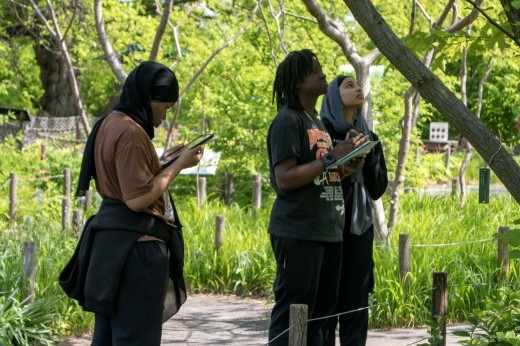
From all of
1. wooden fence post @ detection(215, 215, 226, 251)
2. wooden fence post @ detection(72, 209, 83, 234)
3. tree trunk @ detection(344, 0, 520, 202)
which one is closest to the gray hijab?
tree trunk @ detection(344, 0, 520, 202)

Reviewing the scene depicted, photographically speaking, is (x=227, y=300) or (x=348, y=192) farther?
(x=227, y=300)

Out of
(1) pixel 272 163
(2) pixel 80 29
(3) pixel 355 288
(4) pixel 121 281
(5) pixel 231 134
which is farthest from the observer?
(2) pixel 80 29

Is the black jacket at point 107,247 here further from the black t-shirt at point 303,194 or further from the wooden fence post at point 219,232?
the wooden fence post at point 219,232

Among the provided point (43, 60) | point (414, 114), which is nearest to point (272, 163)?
point (414, 114)

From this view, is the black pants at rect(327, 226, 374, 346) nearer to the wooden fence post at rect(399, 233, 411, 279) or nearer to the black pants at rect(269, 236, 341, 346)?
the black pants at rect(269, 236, 341, 346)

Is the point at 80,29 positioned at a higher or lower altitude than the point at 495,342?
higher

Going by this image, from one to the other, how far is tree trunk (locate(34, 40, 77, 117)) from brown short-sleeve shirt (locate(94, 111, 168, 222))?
2892 centimetres

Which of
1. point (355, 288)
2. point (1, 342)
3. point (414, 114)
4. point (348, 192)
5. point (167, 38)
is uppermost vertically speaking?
point (167, 38)

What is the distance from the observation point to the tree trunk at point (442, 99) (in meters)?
2.93

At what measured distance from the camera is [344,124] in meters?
5.38

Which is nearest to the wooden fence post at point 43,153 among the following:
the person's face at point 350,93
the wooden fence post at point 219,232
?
the wooden fence post at point 219,232

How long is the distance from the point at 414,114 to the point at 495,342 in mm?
6732

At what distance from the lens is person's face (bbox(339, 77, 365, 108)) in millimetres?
5336

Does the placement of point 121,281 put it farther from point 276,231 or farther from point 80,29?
point 80,29
